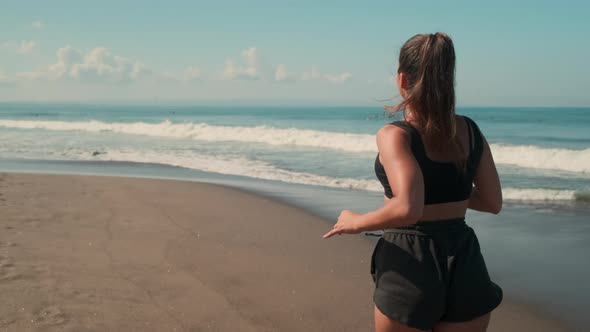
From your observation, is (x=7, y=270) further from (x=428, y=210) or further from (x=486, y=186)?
Answer: (x=486, y=186)

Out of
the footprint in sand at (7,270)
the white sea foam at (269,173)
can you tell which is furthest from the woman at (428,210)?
the white sea foam at (269,173)

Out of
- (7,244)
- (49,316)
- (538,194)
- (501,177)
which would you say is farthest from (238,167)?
(49,316)

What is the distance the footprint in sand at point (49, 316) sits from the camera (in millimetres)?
3584

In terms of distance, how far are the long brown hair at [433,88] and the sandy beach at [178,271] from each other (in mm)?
2476

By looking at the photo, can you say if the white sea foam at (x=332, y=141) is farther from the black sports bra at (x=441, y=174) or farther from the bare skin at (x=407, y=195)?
the black sports bra at (x=441, y=174)

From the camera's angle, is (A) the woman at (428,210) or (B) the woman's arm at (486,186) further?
(B) the woman's arm at (486,186)

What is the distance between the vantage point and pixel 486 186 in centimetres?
214

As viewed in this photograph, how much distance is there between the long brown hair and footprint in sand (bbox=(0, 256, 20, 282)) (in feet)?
Answer: 13.0

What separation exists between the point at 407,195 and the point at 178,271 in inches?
143

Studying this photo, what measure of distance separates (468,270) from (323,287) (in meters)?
2.90

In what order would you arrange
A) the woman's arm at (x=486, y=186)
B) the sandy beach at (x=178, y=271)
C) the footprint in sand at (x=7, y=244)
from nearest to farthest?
the woman's arm at (x=486, y=186) < the sandy beach at (x=178, y=271) < the footprint in sand at (x=7, y=244)

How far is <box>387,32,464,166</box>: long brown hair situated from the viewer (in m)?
1.84

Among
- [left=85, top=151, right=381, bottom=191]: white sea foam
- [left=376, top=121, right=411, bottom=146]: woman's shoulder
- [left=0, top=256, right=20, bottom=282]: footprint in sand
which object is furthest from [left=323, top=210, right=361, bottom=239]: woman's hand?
[left=85, top=151, right=381, bottom=191]: white sea foam

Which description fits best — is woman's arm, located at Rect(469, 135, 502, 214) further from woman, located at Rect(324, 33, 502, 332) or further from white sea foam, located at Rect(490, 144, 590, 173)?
white sea foam, located at Rect(490, 144, 590, 173)
